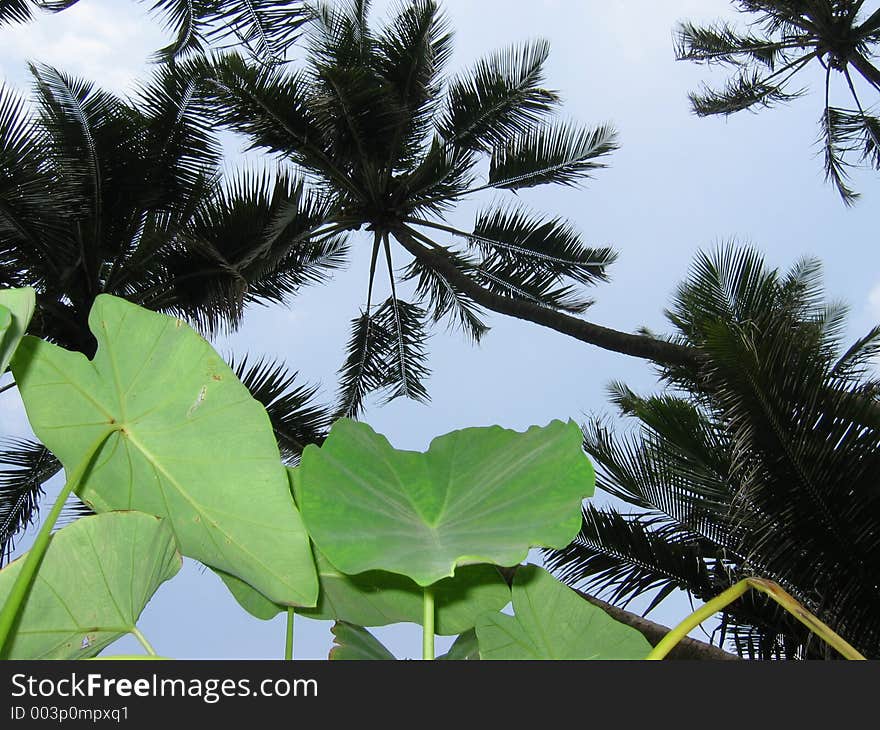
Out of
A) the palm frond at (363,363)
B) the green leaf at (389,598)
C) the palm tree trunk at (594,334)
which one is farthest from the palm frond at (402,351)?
the green leaf at (389,598)

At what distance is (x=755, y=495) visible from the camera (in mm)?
3643

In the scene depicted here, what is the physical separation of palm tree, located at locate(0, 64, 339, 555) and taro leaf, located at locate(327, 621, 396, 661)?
207 inches

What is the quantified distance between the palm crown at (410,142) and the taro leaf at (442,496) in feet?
18.4

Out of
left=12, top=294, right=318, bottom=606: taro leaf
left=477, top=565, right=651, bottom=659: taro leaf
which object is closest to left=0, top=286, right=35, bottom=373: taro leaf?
left=12, top=294, right=318, bottom=606: taro leaf

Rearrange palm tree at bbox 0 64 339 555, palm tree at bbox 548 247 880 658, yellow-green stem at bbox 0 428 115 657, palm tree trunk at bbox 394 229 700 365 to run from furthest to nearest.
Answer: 1. palm tree at bbox 0 64 339 555
2. palm tree trunk at bbox 394 229 700 365
3. palm tree at bbox 548 247 880 658
4. yellow-green stem at bbox 0 428 115 657

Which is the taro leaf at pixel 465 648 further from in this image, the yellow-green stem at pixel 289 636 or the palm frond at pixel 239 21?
the palm frond at pixel 239 21

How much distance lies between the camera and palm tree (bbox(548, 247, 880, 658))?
347cm

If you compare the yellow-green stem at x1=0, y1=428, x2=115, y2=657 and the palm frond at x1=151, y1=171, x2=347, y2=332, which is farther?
the palm frond at x1=151, y1=171, x2=347, y2=332

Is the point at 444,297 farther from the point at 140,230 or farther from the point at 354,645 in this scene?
the point at 354,645

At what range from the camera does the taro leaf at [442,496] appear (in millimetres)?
317

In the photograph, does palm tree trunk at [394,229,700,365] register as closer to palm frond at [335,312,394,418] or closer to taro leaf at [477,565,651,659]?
palm frond at [335,312,394,418]

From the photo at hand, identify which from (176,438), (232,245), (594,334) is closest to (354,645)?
(176,438)

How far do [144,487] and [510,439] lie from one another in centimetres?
20

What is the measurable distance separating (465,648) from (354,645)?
3.3 inches
